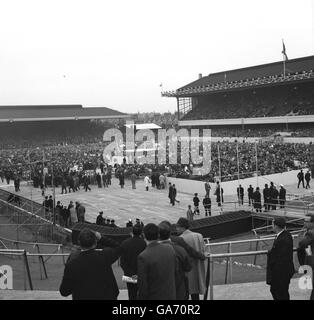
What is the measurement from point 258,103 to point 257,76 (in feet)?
13.6

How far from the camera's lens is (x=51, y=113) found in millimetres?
72000

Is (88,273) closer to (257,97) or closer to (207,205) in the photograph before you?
(207,205)

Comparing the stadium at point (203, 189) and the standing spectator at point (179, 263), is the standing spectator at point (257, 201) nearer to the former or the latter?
the stadium at point (203, 189)

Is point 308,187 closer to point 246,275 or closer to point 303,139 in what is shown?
point 246,275

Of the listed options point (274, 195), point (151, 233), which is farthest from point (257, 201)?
point (151, 233)

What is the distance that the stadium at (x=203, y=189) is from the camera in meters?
8.95

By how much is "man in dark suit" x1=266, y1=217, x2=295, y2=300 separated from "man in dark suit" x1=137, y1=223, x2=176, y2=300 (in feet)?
4.30

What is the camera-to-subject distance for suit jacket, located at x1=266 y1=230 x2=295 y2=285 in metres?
4.92

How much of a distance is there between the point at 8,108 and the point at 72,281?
251 ft

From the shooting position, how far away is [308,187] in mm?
23609

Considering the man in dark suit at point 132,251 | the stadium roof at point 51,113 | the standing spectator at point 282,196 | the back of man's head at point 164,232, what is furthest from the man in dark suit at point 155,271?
the stadium roof at point 51,113

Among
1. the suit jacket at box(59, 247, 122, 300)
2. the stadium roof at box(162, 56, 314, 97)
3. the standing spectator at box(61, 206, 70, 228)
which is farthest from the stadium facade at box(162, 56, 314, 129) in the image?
the suit jacket at box(59, 247, 122, 300)
